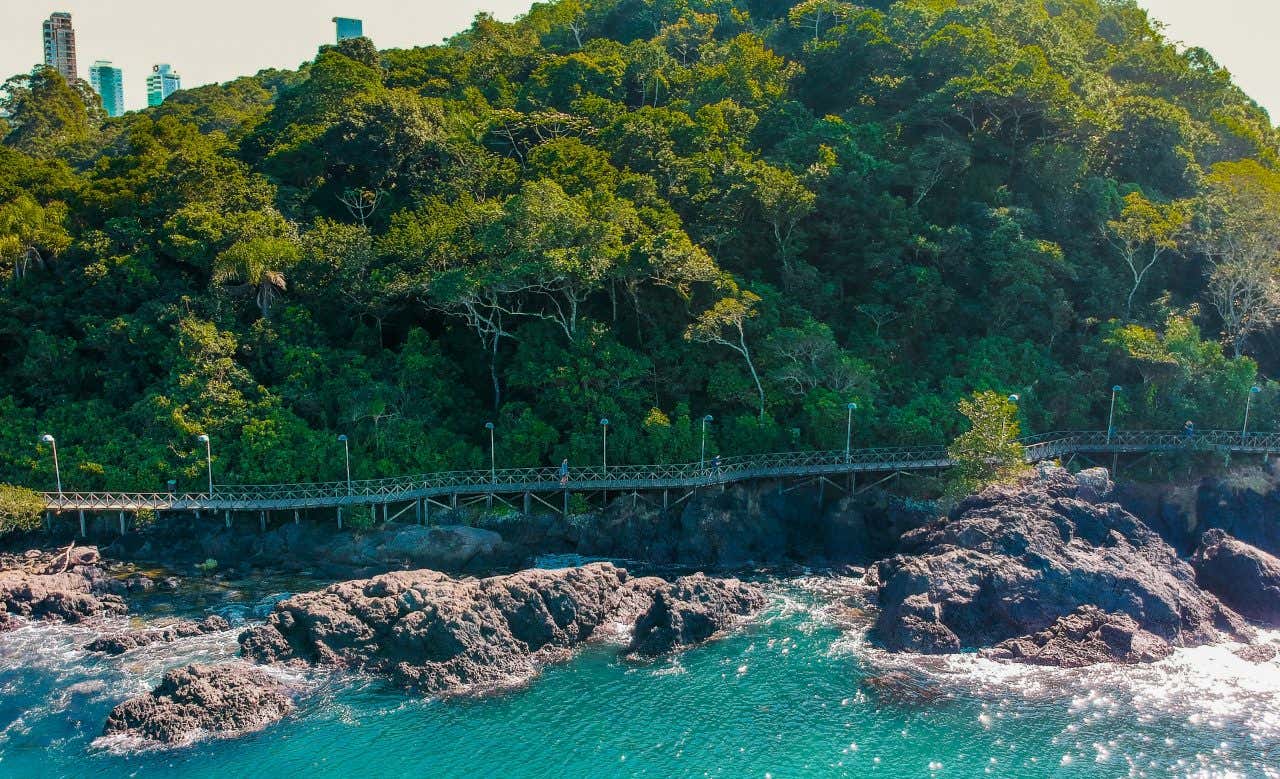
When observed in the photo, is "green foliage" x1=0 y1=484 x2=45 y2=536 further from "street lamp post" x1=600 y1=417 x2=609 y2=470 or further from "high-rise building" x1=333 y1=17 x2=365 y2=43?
"high-rise building" x1=333 y1=17 x2=365 y2=43

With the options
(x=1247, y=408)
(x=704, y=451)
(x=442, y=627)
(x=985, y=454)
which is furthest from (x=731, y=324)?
(x=1247, y=408)

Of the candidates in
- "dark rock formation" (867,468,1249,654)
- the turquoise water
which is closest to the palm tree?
the turquoise water

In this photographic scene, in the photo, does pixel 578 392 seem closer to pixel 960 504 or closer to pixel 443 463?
pixel 443 463

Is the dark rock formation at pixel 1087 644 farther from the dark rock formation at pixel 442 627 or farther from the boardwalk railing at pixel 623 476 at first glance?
the boardwalk railing at pixel 623 476

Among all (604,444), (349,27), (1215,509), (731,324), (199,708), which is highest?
(349,27)

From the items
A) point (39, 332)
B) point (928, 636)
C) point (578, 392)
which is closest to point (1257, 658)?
point (928, 636)

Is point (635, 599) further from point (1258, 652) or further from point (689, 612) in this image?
point (1258, 652)
